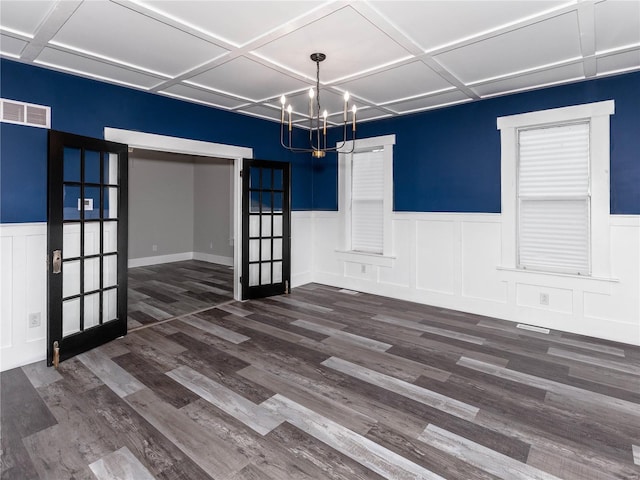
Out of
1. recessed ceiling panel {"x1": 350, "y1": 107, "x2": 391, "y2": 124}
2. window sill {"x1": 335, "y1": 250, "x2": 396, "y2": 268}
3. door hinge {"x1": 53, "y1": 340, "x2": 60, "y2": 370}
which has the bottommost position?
door hinge {"x1": 53, "y1": 340, "x2": 60, "y2": 370}

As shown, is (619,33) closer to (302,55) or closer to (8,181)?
(302,55)

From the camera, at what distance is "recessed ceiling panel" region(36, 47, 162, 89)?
3029 millimetres

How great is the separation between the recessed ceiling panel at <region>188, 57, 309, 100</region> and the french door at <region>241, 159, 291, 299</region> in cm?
116

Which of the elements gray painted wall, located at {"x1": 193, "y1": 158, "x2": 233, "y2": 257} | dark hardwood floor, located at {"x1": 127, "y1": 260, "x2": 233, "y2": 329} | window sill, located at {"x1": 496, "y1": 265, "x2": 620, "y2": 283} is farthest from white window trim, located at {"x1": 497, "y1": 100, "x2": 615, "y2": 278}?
gray painted wall, located at {"x1": 193, "y1": 158, "x2": 233, "y2": 257}

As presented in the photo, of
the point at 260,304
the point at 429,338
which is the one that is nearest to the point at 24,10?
the point at 260,304

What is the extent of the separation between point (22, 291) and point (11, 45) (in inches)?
80.4

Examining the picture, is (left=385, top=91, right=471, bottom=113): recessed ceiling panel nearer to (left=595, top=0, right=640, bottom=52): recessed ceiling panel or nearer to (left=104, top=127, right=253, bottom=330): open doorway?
(left=595, top=0, right=640, bottom=52): recessed ceiling panel

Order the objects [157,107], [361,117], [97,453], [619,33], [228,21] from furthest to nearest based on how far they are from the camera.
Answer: [361,117] → [157,107] → [619,33] → [228,21] → [97,453]

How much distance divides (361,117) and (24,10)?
3.84 metres

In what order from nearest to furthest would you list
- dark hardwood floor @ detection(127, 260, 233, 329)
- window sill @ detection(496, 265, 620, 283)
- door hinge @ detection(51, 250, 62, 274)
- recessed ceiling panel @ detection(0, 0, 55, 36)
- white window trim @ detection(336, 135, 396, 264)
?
recessed ceiling panel @ detection(0, 0, 55, 36) < door hinge @ detection(51, 250, 62, 274) < window sill @ detection(496, 265, 620, 283) < dark hardwood floor @ detection(127, 260, 233, 329) < white window trim @ detection(336, 135, 396, 264)

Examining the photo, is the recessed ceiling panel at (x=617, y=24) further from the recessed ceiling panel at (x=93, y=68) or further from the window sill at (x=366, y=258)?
the recessed ceiling panel at (x=93, y=68)

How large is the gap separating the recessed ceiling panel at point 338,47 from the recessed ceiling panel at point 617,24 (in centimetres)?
137

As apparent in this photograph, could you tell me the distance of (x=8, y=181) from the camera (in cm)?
304

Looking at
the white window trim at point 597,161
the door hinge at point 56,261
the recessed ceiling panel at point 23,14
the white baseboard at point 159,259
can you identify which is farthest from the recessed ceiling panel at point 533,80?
the white baseboard at point 159,259
